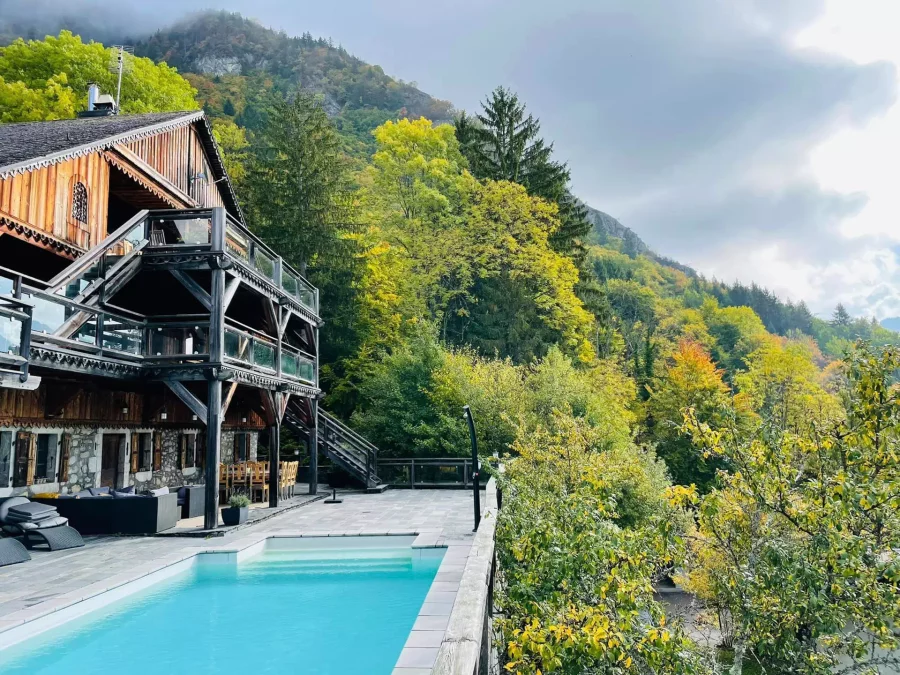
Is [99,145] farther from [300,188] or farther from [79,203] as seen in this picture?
[300,188]

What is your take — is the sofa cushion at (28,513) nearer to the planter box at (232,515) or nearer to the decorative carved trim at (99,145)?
the planter box at (232,515)

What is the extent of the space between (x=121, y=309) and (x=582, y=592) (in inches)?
411

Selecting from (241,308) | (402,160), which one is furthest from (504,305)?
(241,308)

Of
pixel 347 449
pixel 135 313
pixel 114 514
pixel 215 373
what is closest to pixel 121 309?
pixel 135 313

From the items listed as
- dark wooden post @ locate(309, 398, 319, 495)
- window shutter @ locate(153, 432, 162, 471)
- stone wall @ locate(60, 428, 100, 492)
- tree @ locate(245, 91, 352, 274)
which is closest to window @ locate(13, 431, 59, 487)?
stone wall @ locate(60, 428, 100, 492)

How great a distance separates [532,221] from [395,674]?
28.2m

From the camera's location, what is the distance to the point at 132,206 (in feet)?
Answer: 52.9

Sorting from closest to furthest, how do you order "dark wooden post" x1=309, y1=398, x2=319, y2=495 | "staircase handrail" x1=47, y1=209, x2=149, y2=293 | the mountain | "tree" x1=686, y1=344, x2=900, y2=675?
"tree" x1=686, y1=344, x2=900, y2=675, "staircase handrail" x1=47, y1=209, x2=149, y2=293, "dark wooden post" x1=309, y1=398, x2=319, y2=495, the mountain

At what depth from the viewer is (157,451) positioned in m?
16.5

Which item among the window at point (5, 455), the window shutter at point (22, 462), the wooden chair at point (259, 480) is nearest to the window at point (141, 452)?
the wooden chair at point (259, 480)

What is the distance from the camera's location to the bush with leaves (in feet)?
14.1

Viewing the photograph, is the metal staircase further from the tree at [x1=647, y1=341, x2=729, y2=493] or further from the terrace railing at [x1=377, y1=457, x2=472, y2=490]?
the tree at [x1=647, y1=341, x2=729, y2=493]

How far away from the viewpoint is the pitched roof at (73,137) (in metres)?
11.1

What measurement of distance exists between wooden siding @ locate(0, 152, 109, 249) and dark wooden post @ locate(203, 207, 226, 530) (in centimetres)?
301
